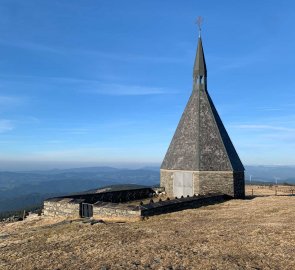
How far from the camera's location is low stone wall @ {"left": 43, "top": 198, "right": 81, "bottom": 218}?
916 inches

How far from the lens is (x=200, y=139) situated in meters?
33.4

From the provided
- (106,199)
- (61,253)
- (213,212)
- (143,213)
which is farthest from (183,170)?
(61,253)

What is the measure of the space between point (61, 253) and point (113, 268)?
9.34 feet

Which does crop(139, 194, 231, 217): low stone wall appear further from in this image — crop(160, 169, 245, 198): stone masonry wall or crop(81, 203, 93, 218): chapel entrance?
crop(81, 203, 93, 218): chapel entrance

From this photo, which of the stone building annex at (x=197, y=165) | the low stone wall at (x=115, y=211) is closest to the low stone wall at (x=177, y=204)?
the stone building annex at (x=197, y=165)

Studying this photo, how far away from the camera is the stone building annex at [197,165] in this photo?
30.8m

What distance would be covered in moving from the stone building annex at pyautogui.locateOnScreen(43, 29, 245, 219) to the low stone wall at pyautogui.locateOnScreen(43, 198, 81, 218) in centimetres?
16

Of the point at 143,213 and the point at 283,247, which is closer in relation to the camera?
the point at 283,247

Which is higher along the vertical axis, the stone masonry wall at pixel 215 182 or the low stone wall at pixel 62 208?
the stone masonry wall at pixel 215 182

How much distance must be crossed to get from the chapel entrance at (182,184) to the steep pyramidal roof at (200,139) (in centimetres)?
55

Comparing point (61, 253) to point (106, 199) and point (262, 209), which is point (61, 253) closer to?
point (262, 209)

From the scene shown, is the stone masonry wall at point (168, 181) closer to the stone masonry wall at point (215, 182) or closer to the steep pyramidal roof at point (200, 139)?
the steep pyramidal roof at point (200, 139)

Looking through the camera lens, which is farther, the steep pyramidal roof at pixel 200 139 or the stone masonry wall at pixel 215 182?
the steep pyramidal roof at pixel 200 139

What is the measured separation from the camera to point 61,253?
1304 cm
